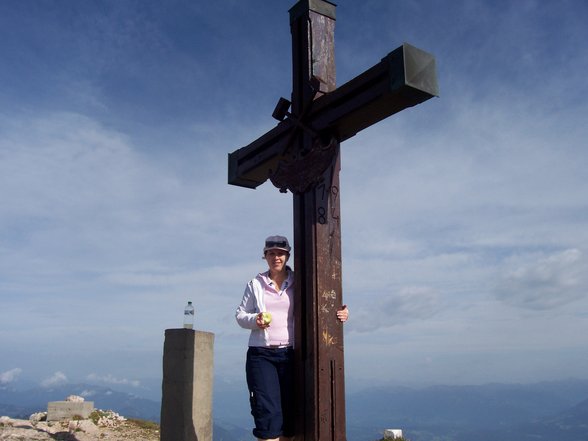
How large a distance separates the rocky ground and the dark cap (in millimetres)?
8831

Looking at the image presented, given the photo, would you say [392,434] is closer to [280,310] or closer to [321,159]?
[280,310]

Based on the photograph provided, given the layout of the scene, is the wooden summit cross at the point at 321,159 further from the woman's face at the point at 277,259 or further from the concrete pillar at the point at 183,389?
the concrete pillar at the point at 183,389

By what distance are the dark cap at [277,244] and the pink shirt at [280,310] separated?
0.30m

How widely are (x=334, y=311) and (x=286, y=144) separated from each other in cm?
191

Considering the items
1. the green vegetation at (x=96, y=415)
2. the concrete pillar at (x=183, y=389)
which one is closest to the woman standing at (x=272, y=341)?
the concrete pillar at (x=183, y=389)

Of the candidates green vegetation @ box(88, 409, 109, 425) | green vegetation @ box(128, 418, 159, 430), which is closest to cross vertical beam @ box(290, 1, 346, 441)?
green vegetation @ box(128, 418, 159, 430)

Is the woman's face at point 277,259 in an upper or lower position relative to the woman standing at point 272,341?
upper

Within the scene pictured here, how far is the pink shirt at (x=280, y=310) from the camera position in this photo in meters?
5.13

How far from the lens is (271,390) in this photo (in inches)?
195

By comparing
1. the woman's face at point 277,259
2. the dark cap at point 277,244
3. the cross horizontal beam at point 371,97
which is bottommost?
the woman's face at point 277,259

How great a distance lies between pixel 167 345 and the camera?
885 centimetres

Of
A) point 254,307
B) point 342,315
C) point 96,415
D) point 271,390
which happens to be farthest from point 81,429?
point 342,315

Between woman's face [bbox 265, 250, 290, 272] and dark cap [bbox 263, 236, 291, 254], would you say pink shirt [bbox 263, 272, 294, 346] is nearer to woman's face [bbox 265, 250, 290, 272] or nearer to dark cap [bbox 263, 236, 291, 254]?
woman's face [bbox 265, 250, 290, 272]

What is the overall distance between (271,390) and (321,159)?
7.23 ft
